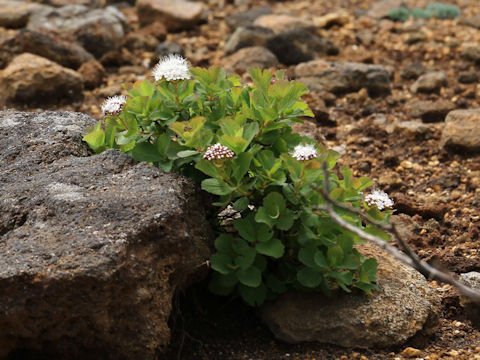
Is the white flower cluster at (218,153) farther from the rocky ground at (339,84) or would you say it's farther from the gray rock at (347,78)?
the gray rock at (347,78)

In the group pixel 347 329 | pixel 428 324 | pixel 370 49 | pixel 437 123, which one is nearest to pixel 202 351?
pixel 347 329

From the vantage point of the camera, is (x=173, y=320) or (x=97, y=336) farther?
(x=173, y=320)

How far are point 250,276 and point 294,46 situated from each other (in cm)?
428

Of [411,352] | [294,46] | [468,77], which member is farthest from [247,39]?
[411,352]

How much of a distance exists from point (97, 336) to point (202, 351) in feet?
1.62

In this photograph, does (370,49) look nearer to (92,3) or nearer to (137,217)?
(92,3)

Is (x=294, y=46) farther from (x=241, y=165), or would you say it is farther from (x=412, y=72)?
(x=241, y=165)

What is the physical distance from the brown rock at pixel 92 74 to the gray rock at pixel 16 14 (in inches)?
61.4

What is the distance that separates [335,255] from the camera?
9.28 ft

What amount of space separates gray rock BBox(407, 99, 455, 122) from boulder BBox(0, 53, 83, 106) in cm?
276

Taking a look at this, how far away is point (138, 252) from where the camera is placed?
8.63 feet

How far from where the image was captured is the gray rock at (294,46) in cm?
674

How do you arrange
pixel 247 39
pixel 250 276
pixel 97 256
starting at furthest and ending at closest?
pixel 247 39 → pixel 250 276 → pixel 97 256

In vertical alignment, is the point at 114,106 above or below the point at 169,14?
above
